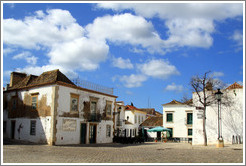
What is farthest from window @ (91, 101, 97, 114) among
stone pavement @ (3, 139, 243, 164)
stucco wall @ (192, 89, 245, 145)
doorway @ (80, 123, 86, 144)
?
stucco wall @ (192, 89, 245, 145)

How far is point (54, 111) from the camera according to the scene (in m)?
23.4

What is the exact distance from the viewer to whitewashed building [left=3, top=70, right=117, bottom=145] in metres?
23.8

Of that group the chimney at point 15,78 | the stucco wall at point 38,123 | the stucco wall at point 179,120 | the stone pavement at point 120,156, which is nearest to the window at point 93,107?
Answer: the stucco wall at point 38,123

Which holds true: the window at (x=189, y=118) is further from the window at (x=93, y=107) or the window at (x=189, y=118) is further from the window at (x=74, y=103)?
the window at (x=74, y=103)

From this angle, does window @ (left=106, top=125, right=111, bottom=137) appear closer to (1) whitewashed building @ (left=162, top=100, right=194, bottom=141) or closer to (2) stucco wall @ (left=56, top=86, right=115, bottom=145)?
(2) stucco wall @ (left=56, top=86, right=115, bottom=145)

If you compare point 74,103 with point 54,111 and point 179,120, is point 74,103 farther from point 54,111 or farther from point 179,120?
point 179,120

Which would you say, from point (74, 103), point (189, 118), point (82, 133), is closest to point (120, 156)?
point (74, 103)

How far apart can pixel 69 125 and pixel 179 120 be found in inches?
818

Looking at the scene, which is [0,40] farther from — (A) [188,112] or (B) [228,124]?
(A) [188,112]

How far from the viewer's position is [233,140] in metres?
22.2

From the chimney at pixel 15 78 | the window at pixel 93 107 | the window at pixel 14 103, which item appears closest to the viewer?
the window at pixel 14 103

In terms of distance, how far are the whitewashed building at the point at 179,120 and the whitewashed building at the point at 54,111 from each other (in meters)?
14.1

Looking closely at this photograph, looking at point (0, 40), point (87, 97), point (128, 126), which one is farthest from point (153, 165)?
point (128, 126)

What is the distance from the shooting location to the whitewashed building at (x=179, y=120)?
131ft
